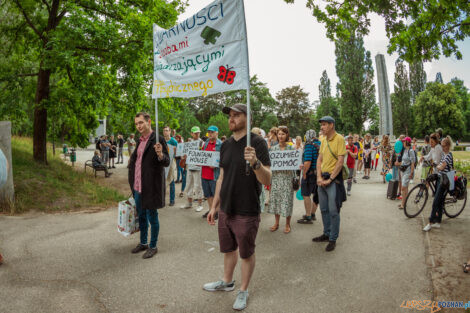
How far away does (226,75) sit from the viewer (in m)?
3.49

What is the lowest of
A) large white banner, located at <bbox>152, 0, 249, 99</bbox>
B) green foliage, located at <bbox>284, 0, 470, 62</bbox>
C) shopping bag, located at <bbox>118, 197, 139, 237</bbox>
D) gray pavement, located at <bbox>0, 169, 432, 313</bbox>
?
gray pavement, located at <bbox>0, 169, 432, 313</bbox>

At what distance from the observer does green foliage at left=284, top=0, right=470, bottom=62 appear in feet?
21.2

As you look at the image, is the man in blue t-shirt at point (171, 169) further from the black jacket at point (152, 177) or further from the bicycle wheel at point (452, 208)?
the bicycle wheel at point (452, 208)

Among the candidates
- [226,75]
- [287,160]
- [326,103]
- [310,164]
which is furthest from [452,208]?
[326,103]

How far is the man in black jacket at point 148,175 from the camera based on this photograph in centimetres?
425

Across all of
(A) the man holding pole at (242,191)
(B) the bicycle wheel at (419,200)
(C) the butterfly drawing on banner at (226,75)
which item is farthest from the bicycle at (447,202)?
(C) the butterfly drawing on banner at (226,75)

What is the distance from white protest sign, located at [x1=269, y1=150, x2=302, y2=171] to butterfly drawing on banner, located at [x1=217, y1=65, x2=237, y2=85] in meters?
2.71

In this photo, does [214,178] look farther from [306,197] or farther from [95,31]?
[95,31]

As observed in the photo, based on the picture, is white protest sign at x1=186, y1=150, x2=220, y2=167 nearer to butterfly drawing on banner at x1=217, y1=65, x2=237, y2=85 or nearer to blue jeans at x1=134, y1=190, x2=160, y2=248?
blue jeans at x1=134, y1=190, x2=160, y2=248

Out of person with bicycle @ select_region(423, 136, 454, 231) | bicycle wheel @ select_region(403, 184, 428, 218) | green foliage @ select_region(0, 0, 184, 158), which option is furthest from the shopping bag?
bicycle wheel @ select_region(403, 184, 428, 218)

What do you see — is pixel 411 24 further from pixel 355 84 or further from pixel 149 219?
pixel 355 84

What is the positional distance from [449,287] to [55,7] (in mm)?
12479

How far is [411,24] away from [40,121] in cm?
1160

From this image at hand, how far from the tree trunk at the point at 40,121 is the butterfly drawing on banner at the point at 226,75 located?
30.3ft
